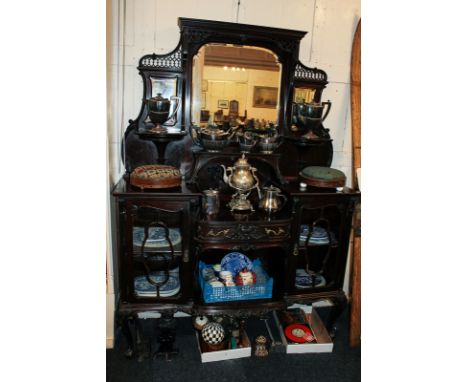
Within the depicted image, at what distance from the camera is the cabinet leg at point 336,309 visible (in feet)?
6.59

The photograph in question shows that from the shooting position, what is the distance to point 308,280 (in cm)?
202

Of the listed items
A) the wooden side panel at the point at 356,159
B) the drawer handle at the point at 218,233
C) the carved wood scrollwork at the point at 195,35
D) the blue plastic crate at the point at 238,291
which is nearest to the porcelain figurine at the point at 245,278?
the blue plastic crate at the point at 238,291

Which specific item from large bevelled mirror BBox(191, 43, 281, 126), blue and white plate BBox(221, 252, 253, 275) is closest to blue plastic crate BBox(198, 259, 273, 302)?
blue and white plate BBox(221, 252, 253, 275)

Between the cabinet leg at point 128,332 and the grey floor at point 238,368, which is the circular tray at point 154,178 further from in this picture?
the grey floor at point 238,368

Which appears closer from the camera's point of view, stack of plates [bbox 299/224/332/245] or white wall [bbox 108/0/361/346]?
white wall [bbox 108/0/361/346]

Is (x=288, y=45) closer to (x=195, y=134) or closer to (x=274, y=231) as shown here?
(x=195, y=134)

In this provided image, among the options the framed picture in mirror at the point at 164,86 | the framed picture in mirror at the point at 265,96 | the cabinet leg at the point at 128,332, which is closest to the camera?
the cabinet leg at the point at 128,332

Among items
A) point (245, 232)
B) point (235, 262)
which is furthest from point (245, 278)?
point (245, 232)

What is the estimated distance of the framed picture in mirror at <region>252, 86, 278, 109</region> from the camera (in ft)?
6.49

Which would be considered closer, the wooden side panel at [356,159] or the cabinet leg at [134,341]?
the cabinet leg at [134,341]

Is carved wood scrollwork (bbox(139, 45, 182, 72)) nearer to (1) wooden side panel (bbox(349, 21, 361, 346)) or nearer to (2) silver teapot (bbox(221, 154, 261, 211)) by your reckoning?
(2) silver teapot (bbox(221, 154, 261, 211))

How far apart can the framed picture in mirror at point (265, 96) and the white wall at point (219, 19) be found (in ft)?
1.02
